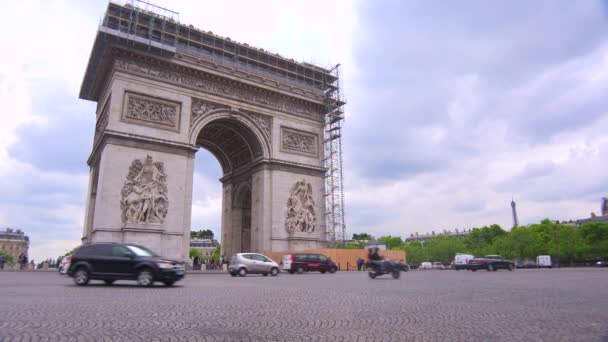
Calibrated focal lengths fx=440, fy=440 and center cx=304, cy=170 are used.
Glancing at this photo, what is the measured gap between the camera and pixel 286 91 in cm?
3594

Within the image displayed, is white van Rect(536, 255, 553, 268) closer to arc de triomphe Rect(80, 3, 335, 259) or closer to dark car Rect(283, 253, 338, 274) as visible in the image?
arc de triomphe Rect(80, 3, 335, 259)

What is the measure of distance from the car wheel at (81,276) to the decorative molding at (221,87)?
18450 mm

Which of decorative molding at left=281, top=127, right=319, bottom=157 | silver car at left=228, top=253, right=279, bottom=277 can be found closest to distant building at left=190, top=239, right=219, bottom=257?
decorative molding at left=281, top=127, right=319, bottom=157

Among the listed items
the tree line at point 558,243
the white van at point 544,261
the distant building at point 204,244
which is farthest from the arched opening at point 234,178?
the distant building at point 204,244

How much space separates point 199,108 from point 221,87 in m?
2.58

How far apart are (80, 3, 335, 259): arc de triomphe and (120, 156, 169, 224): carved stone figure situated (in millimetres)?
63

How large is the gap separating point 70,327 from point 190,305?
2.77 metres

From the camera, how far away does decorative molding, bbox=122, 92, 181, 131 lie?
28484mm

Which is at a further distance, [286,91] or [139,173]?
[286,91]

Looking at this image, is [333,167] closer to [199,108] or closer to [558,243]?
[199,108]

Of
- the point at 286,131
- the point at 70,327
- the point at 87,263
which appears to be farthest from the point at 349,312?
the point at 286,131

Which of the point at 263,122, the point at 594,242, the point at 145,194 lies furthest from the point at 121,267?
the point at 594,242

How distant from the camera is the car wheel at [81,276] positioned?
13.5m

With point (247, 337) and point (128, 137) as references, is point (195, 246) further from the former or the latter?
point (247, 337)
